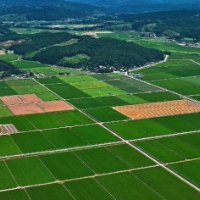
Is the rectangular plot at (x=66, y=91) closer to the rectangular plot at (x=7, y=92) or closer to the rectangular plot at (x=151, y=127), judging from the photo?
the rectangular plot at (x=7, y=92)

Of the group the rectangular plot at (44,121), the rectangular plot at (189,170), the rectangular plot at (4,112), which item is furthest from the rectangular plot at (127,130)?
the rectangular plot at (4,112)

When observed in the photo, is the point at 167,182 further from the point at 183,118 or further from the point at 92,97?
the point at 92,97

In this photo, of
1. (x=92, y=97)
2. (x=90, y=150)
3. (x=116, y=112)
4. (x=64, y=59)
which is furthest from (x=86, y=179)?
(x=64, y=59)

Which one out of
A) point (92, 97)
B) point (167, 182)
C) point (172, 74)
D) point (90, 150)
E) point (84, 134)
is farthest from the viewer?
point (172, 74)

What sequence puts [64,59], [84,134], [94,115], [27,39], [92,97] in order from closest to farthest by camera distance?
[84,134] → [94,115] → [92,97] → [64,59] → [27,39]

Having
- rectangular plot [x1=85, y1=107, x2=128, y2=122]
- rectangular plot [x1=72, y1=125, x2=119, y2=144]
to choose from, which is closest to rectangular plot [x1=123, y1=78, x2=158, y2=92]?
rectangular plot [x1=85, y1=107, x2=128, y2=122]

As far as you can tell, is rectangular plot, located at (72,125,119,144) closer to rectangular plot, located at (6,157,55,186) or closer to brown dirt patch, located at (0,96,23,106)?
rectangular plot, located at (6,157,55,186)
